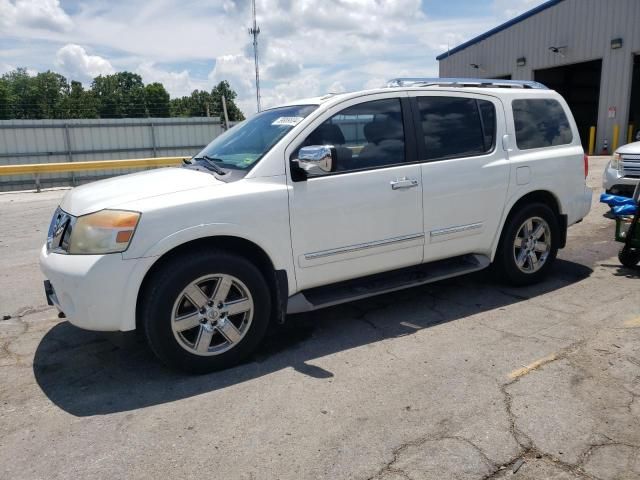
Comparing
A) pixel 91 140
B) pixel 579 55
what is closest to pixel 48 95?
pixel 91 140

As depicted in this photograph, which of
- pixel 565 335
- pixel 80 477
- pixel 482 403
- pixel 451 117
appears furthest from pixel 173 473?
pixel 451 117

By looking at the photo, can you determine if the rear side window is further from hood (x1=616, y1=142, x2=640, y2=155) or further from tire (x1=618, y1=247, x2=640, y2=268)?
hood (x1=616, y1=142, x2=640, y2=155)

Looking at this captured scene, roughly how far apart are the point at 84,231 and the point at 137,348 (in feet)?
3.78

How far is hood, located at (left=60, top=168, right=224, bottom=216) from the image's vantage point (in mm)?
3502

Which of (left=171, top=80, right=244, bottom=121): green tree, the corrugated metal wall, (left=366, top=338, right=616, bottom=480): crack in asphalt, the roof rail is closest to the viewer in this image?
(left=366, top=338, right=616, bottom=480): crack in asphalt

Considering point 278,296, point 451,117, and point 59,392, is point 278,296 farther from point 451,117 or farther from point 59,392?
point 451,117

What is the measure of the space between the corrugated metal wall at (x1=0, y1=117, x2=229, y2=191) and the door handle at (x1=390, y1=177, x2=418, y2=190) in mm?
16199

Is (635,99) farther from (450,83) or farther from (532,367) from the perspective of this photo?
(532,367)

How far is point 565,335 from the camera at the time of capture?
13.5ft

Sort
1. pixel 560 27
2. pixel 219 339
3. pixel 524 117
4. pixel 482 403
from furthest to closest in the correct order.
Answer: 1. pixel 560 27
2. pixel 524 117
3. pixel 219 339
4. pixel 482 403

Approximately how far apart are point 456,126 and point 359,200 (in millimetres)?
1265

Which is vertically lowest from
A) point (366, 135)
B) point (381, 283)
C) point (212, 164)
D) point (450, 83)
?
point (381, 283)

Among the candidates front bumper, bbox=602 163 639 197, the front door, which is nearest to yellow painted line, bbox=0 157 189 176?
front bumper, bbox=602 163 639 197

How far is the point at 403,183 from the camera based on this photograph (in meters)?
4.27
